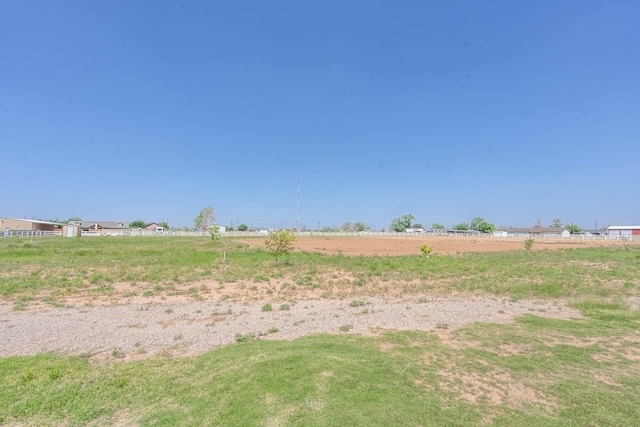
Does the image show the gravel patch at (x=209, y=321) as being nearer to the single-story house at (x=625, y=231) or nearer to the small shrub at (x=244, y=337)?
the small shrub at (x=244, y=337)

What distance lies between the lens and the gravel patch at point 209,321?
20.2 feet

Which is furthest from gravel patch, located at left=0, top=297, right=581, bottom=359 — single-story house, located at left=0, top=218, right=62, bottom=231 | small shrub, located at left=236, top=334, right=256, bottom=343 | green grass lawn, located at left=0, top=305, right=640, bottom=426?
single-story house, located at left=0, top=218, right=62, bottom=231

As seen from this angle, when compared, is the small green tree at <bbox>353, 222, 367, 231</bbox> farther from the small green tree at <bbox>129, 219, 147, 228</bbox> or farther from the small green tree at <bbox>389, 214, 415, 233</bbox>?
the small green tree at <bbox>129, 219, 147, 228</bbox>

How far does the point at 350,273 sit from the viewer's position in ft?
56.1

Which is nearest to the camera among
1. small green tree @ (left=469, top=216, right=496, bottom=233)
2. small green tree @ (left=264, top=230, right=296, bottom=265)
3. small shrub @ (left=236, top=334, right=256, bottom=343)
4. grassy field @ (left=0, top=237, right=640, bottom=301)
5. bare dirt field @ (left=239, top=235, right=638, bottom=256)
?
small shrub @ (left=236, top=334, right=256, bottom=343)

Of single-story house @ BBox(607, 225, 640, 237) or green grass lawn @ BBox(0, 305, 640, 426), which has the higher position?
single-story house @ BBox(607, 225, 640, 237)

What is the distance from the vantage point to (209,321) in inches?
315

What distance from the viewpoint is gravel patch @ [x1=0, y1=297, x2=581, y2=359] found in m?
6.15

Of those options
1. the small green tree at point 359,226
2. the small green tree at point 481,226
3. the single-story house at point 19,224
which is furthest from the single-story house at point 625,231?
the single-story house at point 19,224

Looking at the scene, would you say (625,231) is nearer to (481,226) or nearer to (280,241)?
(481,226)

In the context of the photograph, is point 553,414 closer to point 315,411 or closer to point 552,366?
point 552,366

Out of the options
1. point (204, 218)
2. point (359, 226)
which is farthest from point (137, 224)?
point (359, 226)

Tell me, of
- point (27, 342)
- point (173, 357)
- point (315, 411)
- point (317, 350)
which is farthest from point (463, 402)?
point (27, 342)

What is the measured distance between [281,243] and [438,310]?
1323 centimetres
